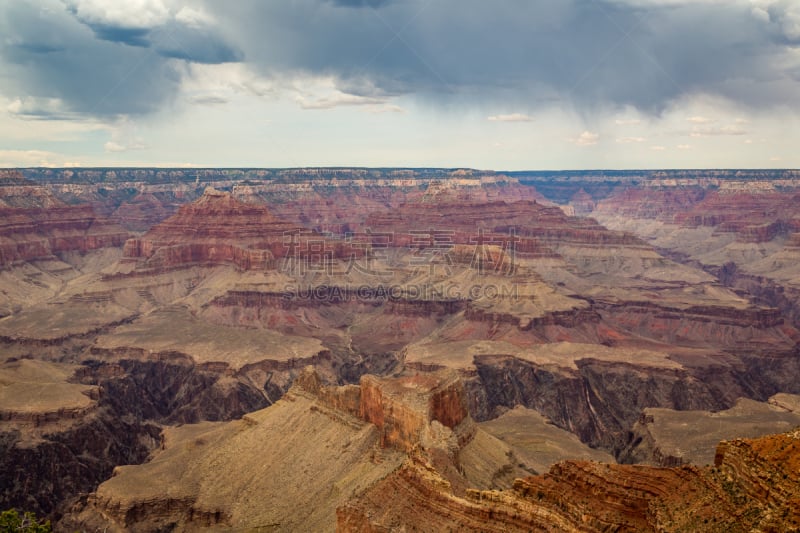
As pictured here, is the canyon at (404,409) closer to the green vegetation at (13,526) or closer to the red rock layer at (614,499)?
the red rock layer at (614,499)

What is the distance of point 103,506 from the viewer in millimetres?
74562

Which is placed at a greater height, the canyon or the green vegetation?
the green vegetation

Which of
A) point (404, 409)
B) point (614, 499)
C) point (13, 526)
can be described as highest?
point (614, 499)

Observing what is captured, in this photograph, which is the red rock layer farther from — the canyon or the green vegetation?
the green vegetation

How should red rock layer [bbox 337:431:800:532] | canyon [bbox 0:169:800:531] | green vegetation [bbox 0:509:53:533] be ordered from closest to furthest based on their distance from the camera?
red rock layer [bbox 337:431:800:532], canyon [bbox 0:169:800:531], green vegetation [bbox 0:509:53:533]

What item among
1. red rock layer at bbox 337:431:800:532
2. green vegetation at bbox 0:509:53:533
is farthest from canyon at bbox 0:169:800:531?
green vegetation at bbox 0:509:53:533

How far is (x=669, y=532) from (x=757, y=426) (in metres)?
67.8

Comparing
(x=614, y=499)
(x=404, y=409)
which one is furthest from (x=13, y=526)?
(x=614, y=499)

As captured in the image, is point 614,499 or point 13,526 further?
point 13,526

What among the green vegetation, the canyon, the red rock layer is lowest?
the canyon

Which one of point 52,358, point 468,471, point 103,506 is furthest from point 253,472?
point 52,358

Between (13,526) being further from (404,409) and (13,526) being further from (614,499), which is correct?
(614,499)

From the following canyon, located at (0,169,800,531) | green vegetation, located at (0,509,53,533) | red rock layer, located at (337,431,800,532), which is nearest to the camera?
red rock layer, located at (337,431,800,532)

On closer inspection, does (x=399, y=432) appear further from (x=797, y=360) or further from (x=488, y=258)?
(x=488, y=258)
